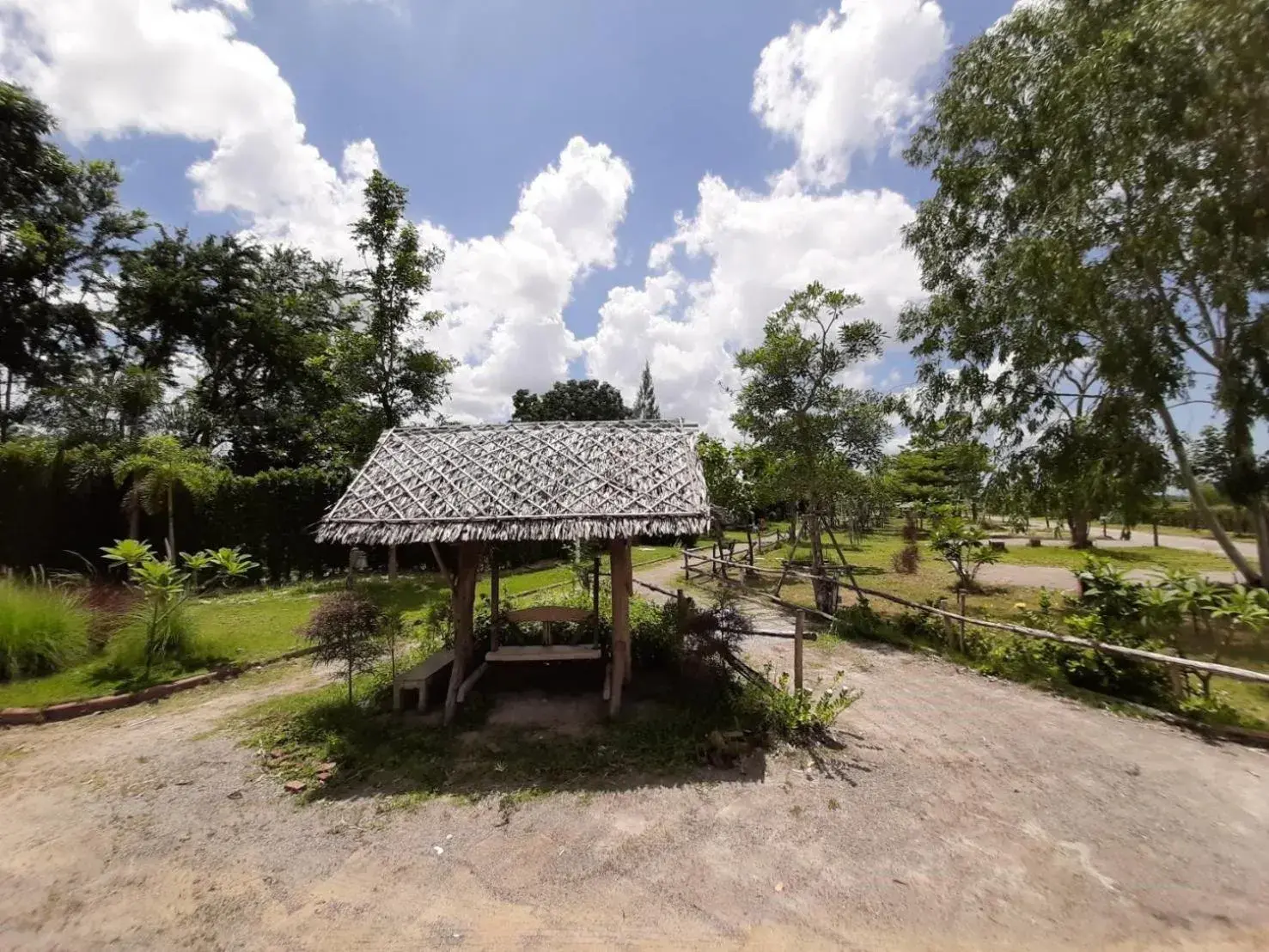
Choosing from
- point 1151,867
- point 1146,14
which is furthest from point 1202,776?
point 1146,14

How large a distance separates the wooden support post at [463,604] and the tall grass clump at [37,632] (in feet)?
20.7

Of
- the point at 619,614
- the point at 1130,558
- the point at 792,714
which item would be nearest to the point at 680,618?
the point at 619,614

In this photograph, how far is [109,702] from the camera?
7.80 m

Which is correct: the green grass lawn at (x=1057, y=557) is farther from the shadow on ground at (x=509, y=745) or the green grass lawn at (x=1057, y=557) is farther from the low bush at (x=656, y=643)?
the shadow on ground at (x=509, y=745)

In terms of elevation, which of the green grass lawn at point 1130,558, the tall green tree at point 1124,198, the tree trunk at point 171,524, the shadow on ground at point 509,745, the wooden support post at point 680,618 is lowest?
the shadow on ground at point 509,745

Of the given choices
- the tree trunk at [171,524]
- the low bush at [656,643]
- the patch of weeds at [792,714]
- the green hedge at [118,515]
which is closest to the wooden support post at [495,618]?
the low bush at [656,643]

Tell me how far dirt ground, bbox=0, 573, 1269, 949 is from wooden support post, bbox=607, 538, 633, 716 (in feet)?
5.46

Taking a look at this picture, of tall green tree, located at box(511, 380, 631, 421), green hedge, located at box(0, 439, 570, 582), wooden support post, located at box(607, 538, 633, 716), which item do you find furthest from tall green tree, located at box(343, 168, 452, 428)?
tall green tree, located at box(511, 380, 631, 421)

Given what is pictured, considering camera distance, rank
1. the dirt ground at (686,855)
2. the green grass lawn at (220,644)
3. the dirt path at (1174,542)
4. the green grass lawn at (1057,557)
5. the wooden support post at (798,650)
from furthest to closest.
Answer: the dirt path at (1174,542), the green grass lawn at (1057,557), the green grass lawn at (220,644), the wooden support post at (798,650), the dirt ground at (686,855)

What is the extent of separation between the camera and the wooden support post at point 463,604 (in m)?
7.54

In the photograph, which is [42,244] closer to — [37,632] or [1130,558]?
[37,632]

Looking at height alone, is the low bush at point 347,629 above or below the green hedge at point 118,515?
below

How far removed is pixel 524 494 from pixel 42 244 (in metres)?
25.8

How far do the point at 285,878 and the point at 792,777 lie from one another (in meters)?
4.64
